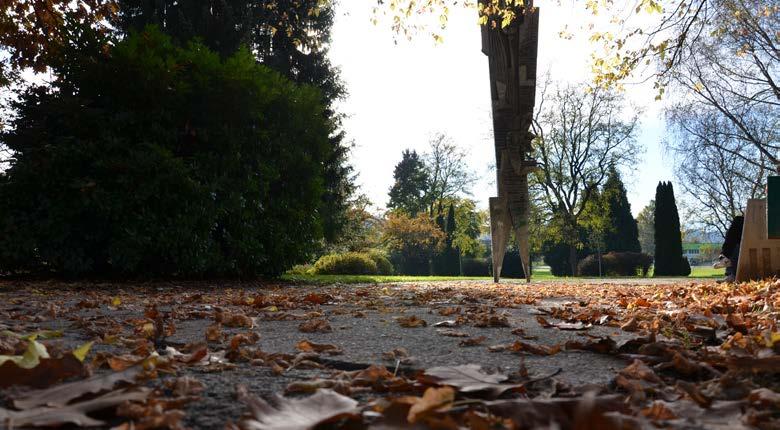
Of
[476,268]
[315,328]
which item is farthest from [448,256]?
[315,328]

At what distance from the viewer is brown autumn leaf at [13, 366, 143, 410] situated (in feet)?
3.98

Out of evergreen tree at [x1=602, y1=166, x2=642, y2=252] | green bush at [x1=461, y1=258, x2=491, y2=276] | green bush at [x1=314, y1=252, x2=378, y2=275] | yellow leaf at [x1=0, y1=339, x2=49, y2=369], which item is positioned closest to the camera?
yellow leaf at [x1=0, y1=339, x2=49, y2=369]

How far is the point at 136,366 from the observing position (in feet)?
5.24

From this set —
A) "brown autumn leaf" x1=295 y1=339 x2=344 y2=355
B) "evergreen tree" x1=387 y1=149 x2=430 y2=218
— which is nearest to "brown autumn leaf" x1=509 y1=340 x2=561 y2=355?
"brown autumn leaf" x1=295 y1=339 x2=344 y2=355

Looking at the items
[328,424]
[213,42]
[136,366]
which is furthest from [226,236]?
[213,42]

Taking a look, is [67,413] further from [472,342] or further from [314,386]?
[472,342]

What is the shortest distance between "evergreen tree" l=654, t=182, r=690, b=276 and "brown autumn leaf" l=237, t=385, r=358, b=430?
35.2m

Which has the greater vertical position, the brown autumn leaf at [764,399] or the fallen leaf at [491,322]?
the brown autumn leaf at [764,399]

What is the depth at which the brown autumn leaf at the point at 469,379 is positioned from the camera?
54.9 inches

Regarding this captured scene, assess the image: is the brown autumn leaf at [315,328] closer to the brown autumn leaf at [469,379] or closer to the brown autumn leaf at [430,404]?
the brown autumn leaf at [469,379]

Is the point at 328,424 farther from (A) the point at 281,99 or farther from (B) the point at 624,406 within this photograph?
(A) the point at 281,99

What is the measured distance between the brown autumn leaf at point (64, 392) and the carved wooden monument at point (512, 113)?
783 cm

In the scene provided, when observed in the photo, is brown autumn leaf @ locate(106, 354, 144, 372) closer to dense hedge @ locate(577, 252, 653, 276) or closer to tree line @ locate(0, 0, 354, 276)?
tree line @ locate(0, 0, 354, 276)

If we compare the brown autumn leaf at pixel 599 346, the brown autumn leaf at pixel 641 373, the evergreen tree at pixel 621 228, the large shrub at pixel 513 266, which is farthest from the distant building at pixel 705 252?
the brown autumn leaf at pixel 641 373
